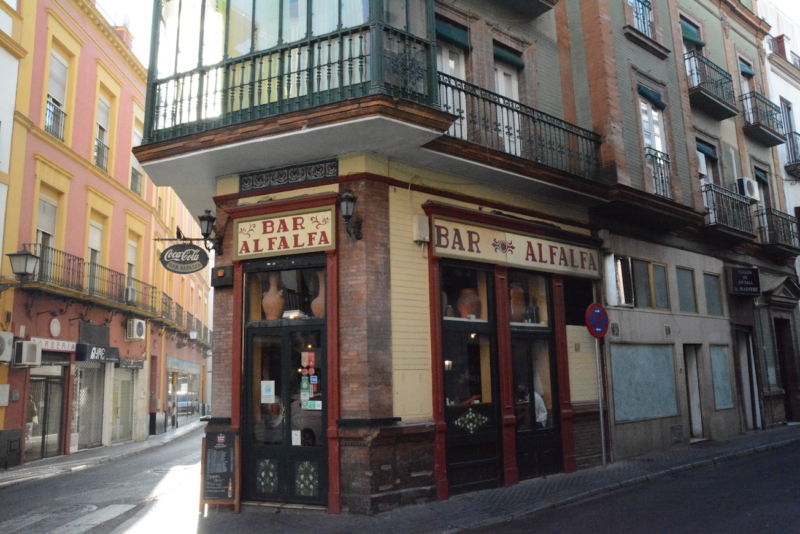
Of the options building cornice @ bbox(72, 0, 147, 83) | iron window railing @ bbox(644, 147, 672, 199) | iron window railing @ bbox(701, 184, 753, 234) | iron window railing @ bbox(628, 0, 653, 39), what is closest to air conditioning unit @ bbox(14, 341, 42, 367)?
building cornice @ bbox(72, 0, 147, 83)

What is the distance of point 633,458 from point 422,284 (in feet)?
20.6

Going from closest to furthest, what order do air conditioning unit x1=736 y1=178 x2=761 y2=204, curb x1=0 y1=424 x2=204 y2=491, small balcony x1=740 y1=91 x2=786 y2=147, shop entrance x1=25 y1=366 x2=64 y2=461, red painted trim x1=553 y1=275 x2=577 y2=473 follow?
red painted trim x1=553 y1=275 x2=577 y2=473, curb x1=0 y1=424 x2=204 y2=491, shop entrance x1=25 y1=366 x2=64 y2=461, air conditioning unit x1=736 y1=178 x2=761 y2=204, small balcony x1=740 y1=91 x2=786 y2=147

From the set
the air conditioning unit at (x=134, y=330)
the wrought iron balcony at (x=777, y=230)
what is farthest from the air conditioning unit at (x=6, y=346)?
the wrought iron balcony at (x=777, y=230)

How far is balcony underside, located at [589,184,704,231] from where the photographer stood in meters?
12.4

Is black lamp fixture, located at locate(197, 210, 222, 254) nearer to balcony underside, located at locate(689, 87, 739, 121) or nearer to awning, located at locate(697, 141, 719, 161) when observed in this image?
balcony underside, located at locate(689, 87, 739, 121)

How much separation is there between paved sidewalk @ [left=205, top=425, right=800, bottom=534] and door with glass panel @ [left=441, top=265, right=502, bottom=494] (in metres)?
0.37

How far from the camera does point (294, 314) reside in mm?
9227

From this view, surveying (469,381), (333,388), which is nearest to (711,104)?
(469,381)

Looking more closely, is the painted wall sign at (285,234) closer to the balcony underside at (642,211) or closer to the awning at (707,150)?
the balcony underside at (642,211)

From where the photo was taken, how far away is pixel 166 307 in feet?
81.8

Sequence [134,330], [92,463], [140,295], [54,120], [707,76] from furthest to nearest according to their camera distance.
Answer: [140,295] < [134,330] < [54,120] < [707,76] < [92,463]

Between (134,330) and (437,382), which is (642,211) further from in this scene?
(134,330)

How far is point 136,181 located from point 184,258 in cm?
1450

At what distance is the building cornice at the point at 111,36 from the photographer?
744 inches
